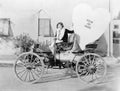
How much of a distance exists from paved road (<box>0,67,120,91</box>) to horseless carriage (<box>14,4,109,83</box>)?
0.20ft

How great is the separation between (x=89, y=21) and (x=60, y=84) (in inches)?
29.2

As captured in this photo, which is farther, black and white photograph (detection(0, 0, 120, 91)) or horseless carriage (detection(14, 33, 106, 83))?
horseless carriage (detection(14, 33, 106, 83))

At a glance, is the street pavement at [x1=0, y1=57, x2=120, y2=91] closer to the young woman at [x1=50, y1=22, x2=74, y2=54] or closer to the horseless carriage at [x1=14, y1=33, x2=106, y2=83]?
the horseless carriage at [x1=14, y1=33, x2=106, y2=83]

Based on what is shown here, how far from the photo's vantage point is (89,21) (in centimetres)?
287

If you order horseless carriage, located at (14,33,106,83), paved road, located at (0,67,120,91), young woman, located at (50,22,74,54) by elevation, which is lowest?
paved road, located at (0,67,120,91)

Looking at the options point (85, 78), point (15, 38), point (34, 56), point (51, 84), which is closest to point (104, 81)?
point (85, 78)

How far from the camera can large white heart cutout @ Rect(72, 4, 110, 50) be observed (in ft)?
9.29

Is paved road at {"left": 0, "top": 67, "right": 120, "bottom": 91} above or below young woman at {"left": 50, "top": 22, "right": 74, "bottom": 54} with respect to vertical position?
below

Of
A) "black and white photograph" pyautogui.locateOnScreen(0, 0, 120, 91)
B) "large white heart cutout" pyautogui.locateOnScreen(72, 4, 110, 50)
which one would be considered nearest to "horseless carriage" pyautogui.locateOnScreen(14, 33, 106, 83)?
"black and white photograph" pyautogui.locateOnScreen(0, 0, 120, 91)

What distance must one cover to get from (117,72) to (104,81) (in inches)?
8.9

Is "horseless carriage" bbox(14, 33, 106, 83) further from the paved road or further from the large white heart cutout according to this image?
the large white heart cutout

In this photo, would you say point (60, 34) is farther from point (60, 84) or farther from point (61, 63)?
point (60, 84)

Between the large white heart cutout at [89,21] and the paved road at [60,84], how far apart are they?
428 millimetres

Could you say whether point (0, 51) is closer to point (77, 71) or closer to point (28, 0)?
point (28, 0)
